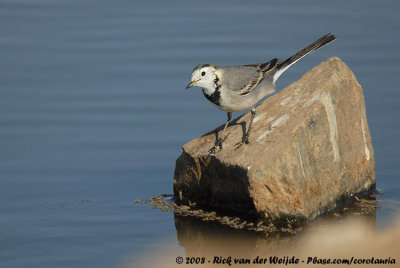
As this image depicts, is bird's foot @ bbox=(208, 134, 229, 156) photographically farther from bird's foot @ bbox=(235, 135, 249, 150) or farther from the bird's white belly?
the bird's white belly

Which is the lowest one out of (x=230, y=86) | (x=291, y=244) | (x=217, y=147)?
(x=291, y=244)

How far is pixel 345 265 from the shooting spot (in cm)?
700

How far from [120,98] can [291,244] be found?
4.74 meters

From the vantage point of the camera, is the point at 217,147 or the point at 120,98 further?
the point at 120,98

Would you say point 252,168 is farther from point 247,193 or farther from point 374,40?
point 374,40

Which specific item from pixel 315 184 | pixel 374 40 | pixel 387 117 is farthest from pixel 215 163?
pixel 374 40

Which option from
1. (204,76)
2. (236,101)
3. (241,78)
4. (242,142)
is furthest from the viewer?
(241,78)

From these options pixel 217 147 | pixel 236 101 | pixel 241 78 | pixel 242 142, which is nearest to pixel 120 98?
pixel 241 78

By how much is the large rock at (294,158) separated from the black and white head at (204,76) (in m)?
0.61

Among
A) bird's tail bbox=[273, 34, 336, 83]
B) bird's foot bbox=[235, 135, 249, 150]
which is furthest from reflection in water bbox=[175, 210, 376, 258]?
bird's tail bbox=[273, 34, 336, 83]

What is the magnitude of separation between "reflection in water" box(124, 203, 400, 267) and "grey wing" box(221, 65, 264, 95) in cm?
170

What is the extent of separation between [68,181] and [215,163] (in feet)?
7.10

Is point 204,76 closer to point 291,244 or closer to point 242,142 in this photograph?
point 242,142

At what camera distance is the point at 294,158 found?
7695mm
